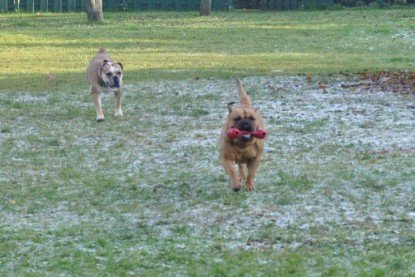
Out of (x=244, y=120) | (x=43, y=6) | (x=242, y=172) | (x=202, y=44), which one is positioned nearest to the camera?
(x=244, y=120)

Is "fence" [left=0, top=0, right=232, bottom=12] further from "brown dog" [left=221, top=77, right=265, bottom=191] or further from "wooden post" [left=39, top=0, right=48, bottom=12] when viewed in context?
"brown dog" [left=221, top=77, right=265, bottom=191]

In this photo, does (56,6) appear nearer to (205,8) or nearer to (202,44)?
(205,8)

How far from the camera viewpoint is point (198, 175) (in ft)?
34.5

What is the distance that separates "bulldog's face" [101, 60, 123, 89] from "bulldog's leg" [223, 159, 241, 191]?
5.19 m

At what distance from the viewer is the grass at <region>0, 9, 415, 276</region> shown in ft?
24.7

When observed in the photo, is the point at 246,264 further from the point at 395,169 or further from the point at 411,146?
the point at 411,146

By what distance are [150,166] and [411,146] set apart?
307 centimetres

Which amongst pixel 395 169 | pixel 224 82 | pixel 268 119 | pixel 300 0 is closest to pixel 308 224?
pixel 395 169

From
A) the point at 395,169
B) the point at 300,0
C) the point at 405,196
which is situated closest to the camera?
the point at 405,196

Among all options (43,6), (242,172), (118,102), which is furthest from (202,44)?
(242,172)

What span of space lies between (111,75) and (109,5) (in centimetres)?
2792

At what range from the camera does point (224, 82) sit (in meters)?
18.4

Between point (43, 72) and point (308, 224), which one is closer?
point (308, 224)

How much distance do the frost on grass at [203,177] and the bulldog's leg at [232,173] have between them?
73 millimetres
